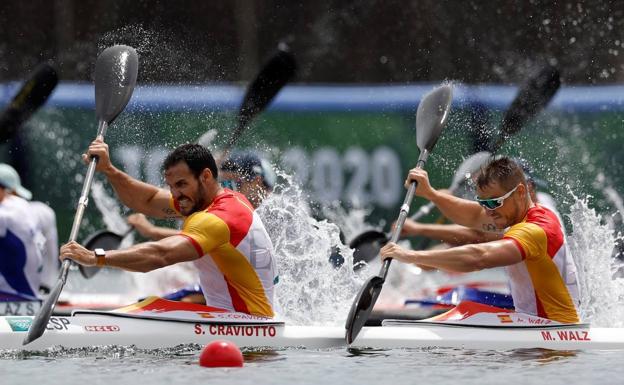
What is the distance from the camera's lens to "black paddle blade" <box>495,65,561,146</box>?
10414 mm

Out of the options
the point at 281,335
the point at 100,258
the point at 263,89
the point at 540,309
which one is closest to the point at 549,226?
the point at 540,309

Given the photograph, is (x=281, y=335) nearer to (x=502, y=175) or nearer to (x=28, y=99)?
(x=502, y=175)

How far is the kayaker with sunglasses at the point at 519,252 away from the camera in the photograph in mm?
6871

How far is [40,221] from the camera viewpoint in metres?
10.6

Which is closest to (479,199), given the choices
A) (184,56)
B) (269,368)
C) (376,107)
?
(269,368)

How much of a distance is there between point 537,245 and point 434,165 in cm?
555

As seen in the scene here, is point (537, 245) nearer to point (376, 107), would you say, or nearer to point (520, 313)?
point (520, 313)

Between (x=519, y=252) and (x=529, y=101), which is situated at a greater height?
(x=529, y=101)

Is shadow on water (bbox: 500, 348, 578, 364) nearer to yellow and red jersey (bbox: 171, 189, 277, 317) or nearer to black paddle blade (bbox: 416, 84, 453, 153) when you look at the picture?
yellow and red jersey (bbox: 171, 189, 277, 317)

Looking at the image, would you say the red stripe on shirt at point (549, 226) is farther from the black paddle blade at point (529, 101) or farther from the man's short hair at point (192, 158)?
the black paddle blade at point (529, 101)

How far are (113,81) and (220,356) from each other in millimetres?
2631

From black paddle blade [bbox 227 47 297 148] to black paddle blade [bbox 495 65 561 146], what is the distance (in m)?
1.83

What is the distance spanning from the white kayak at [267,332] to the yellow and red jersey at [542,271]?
8 centimetres

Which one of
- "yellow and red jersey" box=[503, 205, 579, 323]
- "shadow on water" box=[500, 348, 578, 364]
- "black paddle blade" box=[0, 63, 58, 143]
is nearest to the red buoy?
"shadow on water" box=[500, 348, 578, 364]
